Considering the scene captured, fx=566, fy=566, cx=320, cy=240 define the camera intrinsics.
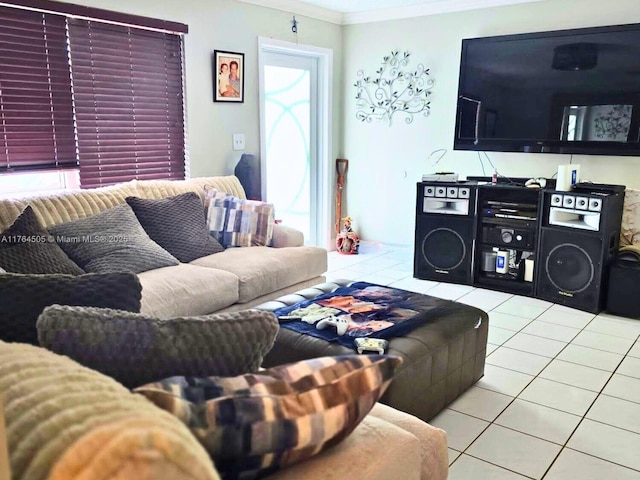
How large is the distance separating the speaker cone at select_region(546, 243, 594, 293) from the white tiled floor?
17 centimetres

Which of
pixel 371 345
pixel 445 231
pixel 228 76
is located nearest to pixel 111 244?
pixel 371 345

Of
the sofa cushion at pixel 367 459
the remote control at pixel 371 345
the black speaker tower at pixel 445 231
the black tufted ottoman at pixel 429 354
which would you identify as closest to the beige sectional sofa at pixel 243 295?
the sofa cushion at pixel 367 459

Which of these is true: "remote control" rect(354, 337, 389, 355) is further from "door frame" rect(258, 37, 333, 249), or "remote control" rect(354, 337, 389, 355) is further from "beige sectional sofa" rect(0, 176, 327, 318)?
"door frame" rect(258, 37, 333, 249)

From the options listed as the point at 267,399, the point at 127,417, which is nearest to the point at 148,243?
the point at 267,399

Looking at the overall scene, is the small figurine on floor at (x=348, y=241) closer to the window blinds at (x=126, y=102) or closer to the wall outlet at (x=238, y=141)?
the wall outlet at (x=238, y=141)

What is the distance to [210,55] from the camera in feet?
13.7

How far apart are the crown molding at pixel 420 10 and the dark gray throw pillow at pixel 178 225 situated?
274 cm

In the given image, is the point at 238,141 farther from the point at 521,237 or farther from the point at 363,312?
the point at 363,312

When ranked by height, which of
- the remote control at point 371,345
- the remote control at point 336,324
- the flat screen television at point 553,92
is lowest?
the remote control at point 371,345

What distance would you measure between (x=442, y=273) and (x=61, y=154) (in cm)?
286

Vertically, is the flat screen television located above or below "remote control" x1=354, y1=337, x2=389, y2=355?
above

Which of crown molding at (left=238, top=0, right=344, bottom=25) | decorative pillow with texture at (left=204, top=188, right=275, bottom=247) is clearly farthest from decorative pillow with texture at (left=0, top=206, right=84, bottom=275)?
crown molding at (left=238, top=0, right=344, bottom=25)

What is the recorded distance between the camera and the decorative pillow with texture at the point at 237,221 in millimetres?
3635

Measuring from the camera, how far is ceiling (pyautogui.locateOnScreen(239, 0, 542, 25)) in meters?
4.62
